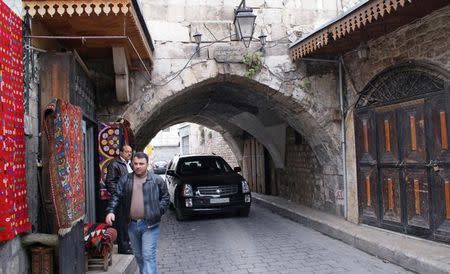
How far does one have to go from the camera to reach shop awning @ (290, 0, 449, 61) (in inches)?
215

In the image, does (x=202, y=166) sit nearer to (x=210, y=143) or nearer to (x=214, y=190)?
(x=214, y=190)

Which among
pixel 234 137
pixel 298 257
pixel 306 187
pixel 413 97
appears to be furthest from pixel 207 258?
pixel 234 137

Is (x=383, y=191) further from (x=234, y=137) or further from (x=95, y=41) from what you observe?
(x=234, y=137)

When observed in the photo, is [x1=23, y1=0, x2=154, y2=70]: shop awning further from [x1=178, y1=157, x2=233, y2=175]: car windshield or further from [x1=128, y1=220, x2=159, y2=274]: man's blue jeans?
[x1=178, y1=157, x2=233, y2=175]: car windshield

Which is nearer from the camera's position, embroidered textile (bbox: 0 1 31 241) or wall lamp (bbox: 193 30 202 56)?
embroidered textile (bbox: 0 1 31 241)

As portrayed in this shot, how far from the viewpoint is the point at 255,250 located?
6.51m

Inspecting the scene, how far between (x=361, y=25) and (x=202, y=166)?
587cm

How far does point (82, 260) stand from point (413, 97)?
16.5 feet

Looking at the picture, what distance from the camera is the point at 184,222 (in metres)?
9.52

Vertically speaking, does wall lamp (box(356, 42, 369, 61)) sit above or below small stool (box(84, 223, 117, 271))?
above

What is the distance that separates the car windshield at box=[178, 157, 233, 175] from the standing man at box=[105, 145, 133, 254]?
15.5 ft

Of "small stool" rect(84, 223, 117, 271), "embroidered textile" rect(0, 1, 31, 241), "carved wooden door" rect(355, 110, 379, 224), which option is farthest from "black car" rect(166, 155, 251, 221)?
"embroidered textile" rect(0, 1, 31, 241)

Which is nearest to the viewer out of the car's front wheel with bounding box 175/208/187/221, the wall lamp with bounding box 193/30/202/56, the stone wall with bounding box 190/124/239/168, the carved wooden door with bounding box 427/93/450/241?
the carved wooden door with bounding box 427/93/450/241

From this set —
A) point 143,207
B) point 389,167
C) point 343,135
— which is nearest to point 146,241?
point 143,207
